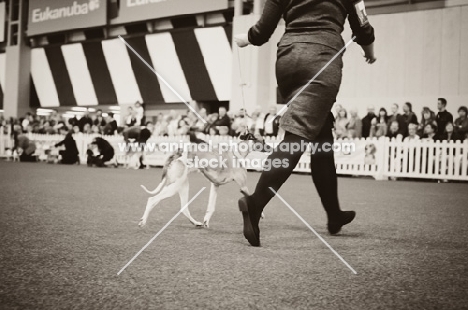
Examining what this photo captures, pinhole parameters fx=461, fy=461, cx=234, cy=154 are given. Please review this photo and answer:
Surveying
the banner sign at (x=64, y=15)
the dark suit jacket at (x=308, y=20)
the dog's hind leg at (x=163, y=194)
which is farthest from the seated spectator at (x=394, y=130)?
the banner sign at (x=64, y=15)

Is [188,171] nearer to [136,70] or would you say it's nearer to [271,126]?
[271,126]

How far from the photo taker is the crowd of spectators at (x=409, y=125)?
1096 cm

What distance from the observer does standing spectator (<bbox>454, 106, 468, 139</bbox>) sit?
35.7 feet

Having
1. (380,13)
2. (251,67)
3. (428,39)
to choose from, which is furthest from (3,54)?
(428,39)

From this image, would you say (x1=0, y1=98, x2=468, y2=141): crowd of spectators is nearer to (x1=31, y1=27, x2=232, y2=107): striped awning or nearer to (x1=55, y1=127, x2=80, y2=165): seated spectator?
(x1=55, y1=127, x2=80, y2=165): seated spectator

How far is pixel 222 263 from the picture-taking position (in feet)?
7.33

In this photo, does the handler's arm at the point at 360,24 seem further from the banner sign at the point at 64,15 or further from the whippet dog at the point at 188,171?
the banner sign at the point at 64,15

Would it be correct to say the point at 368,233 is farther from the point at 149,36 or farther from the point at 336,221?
the point at 149,36

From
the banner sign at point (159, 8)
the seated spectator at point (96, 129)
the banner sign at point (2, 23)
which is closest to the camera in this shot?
the seated spectator at point (96, 129)

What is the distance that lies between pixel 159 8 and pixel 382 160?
Answer: 10.9 meters

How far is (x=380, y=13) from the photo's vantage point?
15.0 meters

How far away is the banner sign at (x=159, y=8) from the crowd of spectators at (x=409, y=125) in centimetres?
699

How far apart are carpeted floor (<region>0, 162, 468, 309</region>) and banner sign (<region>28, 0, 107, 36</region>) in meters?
17.1

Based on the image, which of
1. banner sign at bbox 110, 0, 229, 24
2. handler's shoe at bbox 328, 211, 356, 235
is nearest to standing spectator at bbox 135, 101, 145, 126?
banner sign at bbox 110, 0, 229, 24
